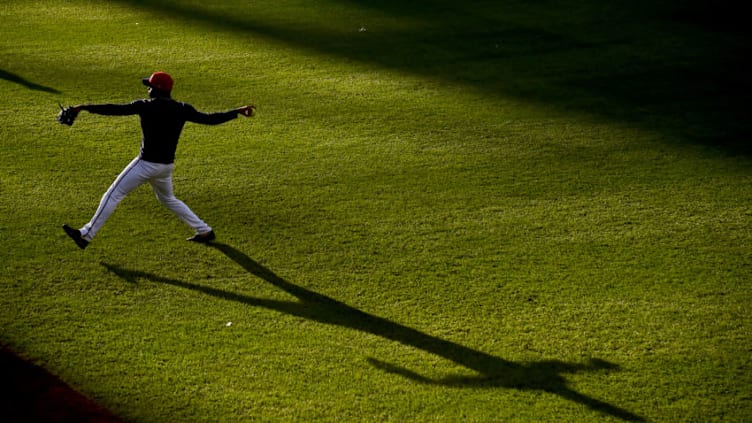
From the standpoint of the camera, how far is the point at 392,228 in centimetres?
724

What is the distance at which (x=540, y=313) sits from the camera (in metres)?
6.01

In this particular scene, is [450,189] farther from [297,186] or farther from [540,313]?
[540,313]

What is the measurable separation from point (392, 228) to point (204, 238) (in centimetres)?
170

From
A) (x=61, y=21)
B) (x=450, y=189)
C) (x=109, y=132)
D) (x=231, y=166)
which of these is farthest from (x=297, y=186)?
(x=61, y=21)

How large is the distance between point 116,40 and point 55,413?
829 centimetres

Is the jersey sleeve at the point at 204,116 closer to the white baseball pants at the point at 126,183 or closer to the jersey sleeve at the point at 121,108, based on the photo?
the jersey sleeve at the point at 121,108

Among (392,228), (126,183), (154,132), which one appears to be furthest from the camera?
(392,228)

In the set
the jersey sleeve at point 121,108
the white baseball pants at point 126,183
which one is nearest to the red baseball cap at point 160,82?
the jersey sleeve at point 121,108

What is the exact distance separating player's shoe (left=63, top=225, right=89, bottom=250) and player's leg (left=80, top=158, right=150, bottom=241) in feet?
0.10

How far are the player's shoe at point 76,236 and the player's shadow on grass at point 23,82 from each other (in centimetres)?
418

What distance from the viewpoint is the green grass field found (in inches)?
208

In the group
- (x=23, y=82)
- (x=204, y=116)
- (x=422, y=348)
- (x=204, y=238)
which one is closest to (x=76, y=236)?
(x=204, y=238)

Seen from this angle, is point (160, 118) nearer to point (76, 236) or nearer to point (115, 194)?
point (115, 194)

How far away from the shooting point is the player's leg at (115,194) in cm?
650
